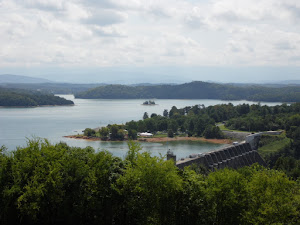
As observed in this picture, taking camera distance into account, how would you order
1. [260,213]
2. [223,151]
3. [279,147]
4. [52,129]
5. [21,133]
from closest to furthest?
[260,213], [223,151], [279,147], [21,133], [52,129]

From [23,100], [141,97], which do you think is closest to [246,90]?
[141,97]

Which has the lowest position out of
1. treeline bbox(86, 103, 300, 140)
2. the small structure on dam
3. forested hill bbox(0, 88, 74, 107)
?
the small structure on dam

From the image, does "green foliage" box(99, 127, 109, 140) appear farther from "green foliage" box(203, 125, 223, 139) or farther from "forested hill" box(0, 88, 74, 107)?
"forested hill" box(0, 88, 74, 107)

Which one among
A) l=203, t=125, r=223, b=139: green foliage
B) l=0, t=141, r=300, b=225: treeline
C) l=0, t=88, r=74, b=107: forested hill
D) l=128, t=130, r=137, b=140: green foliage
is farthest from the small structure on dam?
l=0, t=88, r=74, b=107: forested hill

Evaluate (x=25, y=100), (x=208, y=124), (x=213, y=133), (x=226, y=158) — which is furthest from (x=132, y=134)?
(x=25, y=100)

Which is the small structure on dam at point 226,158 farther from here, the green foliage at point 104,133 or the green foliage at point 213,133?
the green foliage at point 104,133

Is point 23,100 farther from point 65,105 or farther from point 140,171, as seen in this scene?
point 140,171
